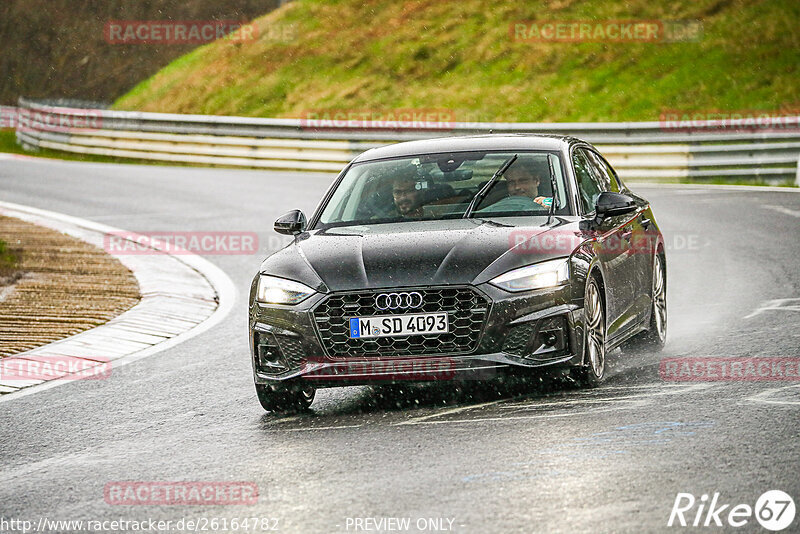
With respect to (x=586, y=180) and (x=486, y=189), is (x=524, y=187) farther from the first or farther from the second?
(x=586, y=180)

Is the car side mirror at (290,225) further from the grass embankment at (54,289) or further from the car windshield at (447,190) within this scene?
the grass embankment at (54,289)

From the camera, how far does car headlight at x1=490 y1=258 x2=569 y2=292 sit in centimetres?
747

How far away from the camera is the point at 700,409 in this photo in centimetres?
724

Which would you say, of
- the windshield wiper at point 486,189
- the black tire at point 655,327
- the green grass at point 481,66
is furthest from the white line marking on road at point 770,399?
the green grass at point 481,66

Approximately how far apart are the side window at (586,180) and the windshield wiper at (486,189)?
46 cm

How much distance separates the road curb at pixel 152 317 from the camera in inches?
396

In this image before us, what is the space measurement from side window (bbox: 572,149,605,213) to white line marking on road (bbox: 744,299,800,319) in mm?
1884

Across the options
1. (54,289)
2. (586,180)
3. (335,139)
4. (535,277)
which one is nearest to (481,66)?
(335,139)

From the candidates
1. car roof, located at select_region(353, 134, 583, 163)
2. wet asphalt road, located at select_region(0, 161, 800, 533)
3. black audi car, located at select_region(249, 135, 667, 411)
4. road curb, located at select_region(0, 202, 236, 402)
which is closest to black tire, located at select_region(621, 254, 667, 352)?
wet asphalt road, located at select_region(0, 161, 800, 533)

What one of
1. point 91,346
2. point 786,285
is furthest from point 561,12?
point 91,346

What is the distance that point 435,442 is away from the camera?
6.77m

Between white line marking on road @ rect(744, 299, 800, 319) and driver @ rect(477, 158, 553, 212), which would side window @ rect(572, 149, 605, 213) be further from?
white line marking on road @ rect(744, 299, 800, 319)

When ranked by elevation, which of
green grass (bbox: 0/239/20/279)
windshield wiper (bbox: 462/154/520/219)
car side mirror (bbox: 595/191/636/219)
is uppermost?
windshield wiper (bbox: 462/154/520/219)

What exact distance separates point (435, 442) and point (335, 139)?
2054cm
